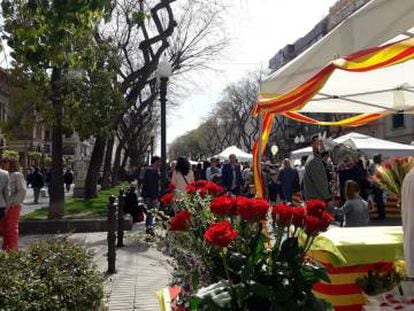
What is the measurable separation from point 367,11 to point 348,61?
1.38 feet

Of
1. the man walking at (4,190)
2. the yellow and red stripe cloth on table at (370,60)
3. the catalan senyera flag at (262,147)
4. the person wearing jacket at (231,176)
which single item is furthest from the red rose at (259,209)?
the person wearing jacket at (231,176)

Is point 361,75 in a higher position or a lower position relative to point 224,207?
higher

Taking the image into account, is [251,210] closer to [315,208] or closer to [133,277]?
[315,208]

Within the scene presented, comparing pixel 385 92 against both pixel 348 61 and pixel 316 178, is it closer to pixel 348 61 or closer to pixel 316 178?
pixel 316 178

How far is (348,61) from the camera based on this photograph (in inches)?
174

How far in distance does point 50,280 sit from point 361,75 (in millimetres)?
4648

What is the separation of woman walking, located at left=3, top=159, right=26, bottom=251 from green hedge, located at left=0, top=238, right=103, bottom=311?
4.72m

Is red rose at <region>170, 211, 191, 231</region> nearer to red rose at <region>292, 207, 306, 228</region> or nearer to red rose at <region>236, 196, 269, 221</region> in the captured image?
red rose at <region>236, 196, 269, 221</region>

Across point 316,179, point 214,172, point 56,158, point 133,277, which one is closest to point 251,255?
point 133,277

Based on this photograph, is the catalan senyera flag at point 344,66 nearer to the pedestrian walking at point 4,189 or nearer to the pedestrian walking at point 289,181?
the pedestrian walking at point 4,189

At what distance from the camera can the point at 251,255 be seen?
119 inches

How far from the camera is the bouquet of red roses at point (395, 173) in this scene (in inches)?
205

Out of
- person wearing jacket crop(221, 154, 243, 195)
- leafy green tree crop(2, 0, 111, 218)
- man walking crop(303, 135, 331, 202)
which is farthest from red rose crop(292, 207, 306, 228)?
person wearing jacket crop(221, 154, 243, 195)

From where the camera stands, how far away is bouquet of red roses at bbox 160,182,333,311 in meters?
2.82
